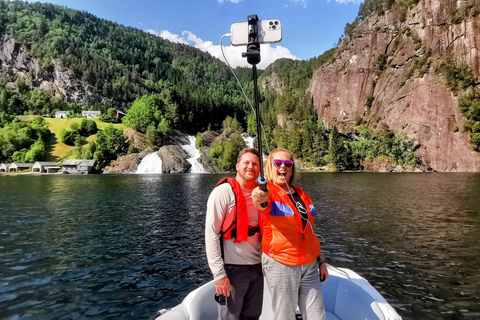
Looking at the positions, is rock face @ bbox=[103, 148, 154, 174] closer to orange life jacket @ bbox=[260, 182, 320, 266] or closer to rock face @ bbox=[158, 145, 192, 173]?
rock face @ bbox=[158, 145, 192, 173]

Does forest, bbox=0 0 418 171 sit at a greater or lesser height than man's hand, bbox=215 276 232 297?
greater

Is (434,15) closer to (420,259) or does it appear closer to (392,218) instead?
→ (392,218)

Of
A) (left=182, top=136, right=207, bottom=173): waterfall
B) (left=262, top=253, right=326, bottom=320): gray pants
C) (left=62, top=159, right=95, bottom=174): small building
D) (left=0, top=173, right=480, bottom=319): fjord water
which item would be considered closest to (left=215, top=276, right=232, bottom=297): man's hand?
(left=262, top=253, right=326, bottom=320): gray pants

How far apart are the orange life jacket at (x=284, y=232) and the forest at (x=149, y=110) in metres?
28.2

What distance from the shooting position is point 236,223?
373 cm

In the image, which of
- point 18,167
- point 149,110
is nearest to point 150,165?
point 149,110

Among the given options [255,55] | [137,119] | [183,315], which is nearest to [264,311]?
[183,315]

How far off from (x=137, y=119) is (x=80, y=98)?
83807 millimetres

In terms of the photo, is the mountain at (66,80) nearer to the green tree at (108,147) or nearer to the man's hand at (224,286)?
the green tree at (108,147)

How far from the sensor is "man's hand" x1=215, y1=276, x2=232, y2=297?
140 inches

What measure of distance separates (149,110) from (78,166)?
33418 millimetres

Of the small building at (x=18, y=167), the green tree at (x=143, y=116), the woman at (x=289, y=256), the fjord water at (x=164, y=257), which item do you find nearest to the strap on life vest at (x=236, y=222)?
the woman at (x=289, y=256)

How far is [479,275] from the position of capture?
10.0 m

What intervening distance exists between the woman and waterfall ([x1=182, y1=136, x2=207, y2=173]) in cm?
8192
